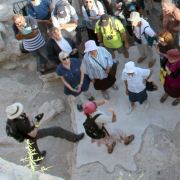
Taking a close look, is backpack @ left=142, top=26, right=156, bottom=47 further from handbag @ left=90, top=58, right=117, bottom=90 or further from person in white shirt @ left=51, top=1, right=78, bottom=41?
person in white shirt @ left=51, top=1, right=78, bottom=41

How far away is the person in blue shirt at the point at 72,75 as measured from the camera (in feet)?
24.9

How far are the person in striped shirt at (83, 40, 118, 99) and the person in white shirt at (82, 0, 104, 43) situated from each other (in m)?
1.01

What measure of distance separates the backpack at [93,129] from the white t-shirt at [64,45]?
196 centimetres

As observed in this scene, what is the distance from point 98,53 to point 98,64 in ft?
0.70

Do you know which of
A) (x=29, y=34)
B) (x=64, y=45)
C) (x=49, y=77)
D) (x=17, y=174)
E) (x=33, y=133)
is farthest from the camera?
(x=49, y=77)

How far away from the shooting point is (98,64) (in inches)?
305

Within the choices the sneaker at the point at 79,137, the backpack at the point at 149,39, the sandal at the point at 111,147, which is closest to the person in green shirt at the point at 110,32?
the backpack at the point at 149,39

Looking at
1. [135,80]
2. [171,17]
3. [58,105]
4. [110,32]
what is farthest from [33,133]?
[171,17]

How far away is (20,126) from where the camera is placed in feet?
22.9

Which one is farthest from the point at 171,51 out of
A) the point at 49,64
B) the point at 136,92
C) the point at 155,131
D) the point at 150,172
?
the point at 49,64

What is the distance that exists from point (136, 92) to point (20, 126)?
2184mm

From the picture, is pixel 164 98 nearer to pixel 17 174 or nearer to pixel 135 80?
pixel 135 80

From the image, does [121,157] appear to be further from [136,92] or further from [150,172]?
[136,92]

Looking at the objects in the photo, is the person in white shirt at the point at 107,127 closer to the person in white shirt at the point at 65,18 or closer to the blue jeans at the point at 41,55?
the person in white shirt at the point at 65,18
